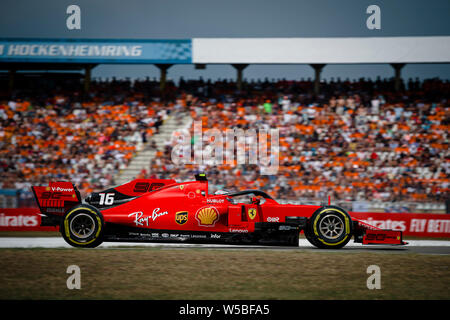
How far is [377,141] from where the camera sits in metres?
20.6

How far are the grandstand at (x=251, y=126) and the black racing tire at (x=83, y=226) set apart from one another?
26.0ft

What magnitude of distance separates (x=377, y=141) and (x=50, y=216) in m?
13.8

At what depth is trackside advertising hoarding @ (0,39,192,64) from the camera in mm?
24188

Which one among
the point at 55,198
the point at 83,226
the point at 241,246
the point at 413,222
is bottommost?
the point at 413,222

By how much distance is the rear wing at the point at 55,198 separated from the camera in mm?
10484

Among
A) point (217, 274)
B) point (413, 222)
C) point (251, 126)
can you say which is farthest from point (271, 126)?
point (217, 274)

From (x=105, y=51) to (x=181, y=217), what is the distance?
52.4 ft

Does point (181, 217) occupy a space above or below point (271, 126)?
below

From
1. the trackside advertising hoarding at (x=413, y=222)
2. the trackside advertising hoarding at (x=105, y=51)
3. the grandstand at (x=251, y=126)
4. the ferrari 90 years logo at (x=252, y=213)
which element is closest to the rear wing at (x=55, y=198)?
the ferrari 90 years logo at (x=252, y=213)

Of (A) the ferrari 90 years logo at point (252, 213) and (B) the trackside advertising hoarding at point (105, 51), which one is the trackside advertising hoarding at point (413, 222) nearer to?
(A) the ferrari 90 years logo at point (252, 213)

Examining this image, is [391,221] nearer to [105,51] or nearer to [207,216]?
[207,216]

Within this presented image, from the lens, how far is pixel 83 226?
33.8 feet

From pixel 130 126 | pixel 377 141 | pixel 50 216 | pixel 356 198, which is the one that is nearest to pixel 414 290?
pixel 50 216

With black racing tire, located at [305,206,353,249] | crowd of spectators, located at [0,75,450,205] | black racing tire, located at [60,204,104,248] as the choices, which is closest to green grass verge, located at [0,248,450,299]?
black racing tire, located at [60,204,104,248]
